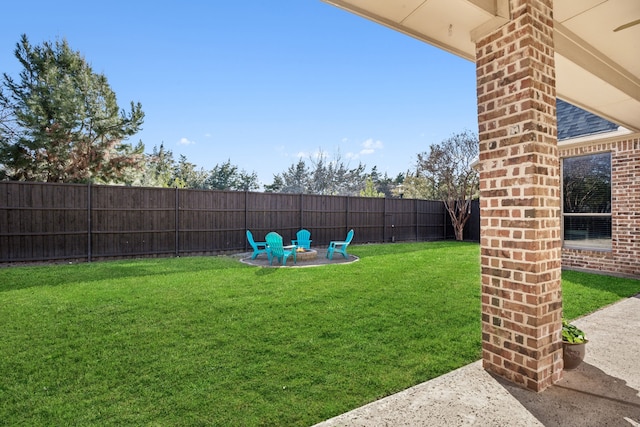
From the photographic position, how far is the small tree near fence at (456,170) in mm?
15906

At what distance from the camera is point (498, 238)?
2.32 meters

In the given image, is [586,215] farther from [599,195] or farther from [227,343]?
[227,343]

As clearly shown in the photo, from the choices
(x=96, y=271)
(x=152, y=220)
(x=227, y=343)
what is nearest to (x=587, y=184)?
(x=227, y=343)

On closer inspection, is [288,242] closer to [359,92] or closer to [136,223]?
[136,223]

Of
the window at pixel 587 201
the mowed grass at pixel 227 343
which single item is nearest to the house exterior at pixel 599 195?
the window at pixel 587 201

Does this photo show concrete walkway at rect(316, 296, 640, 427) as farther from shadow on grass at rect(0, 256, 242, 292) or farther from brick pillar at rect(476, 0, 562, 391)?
shadow on grass at rect(0, 256, 242, 292)

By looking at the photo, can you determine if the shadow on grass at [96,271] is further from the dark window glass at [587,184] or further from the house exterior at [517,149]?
the dark window glass at [587,184]

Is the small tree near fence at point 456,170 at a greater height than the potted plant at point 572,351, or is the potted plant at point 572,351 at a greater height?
the small tree near fence at point 456,170

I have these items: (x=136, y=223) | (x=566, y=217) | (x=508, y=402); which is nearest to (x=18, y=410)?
(x=508, y=402)

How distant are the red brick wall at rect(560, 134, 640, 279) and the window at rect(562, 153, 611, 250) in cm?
18

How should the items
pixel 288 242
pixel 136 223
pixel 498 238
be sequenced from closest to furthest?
pixel 498 238 < pixel 136 223 < pixel 288 242

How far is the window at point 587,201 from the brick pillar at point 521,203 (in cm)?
610

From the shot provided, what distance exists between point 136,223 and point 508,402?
9.93 m

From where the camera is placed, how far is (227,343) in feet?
10.1
